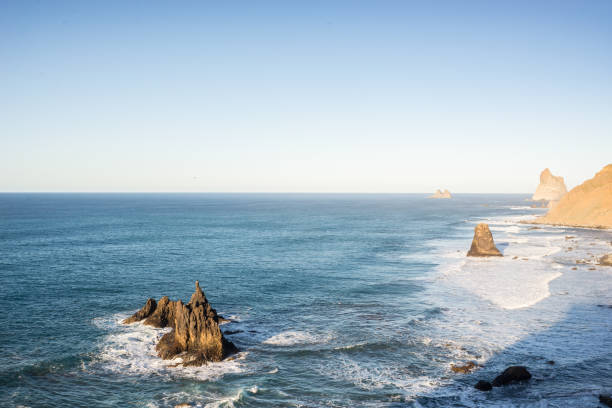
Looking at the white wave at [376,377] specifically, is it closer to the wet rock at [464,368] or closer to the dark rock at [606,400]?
the wet rock at [464,368]

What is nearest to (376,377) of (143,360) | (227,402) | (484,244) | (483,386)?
(483,386)

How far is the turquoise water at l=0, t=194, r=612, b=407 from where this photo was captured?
76.2 feet

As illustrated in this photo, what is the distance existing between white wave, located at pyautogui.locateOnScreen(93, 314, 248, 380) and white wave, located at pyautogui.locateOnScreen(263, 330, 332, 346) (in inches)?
118

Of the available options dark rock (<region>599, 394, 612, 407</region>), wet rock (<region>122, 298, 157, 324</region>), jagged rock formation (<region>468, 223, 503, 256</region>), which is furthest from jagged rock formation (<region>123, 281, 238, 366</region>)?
jagged rock formation (<region>468, 223, 503, 256</region>)

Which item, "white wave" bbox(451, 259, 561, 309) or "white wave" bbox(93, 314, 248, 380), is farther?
"white wave" bbox(451, 259, 561, 309)

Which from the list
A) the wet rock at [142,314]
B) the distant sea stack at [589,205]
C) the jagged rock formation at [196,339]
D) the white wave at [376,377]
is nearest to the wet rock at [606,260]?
the white wave at [376,377]

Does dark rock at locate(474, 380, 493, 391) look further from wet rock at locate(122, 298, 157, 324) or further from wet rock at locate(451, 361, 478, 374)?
wet rock at locate(122, 298, 157, 324)

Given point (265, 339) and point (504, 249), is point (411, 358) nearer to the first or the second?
point (265, 339)

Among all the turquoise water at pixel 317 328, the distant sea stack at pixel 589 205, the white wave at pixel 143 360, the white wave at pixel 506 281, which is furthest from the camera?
the distant sea stack at pixel 589 205

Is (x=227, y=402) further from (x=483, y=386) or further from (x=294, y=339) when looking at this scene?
(x=483, y=386)

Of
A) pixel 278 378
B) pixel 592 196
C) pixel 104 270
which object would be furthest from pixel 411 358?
pixel 592 196

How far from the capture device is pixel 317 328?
111 ft

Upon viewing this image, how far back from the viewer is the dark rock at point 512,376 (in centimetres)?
2389

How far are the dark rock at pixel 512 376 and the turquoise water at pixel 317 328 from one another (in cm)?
58
